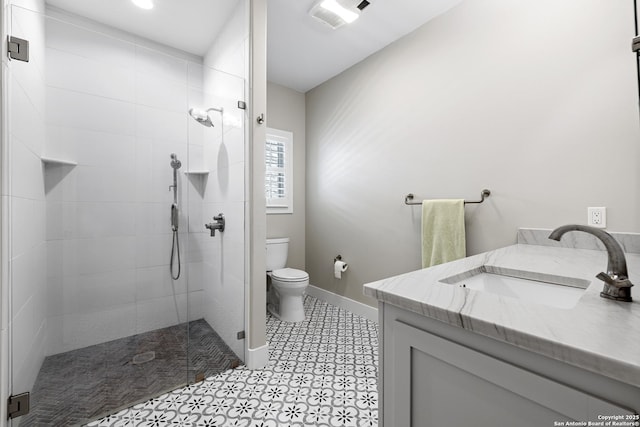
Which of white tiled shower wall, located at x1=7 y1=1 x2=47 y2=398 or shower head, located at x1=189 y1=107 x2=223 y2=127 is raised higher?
shower head, located at x1=189 y1=107 x2=223 y2=127

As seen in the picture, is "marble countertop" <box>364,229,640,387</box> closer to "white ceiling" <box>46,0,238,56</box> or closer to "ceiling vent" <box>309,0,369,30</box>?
"ceiling vent" <box>309,0,369,30</box>

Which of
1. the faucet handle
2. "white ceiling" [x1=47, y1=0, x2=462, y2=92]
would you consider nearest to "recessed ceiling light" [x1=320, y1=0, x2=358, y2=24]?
"white ceiling" [x1=47, y1=0, x2=462, y2=92]

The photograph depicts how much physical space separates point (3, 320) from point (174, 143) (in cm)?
113

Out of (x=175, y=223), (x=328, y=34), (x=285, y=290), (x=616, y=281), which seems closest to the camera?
(x=616, y=281)

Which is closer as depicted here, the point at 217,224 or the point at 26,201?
the point at 26,201

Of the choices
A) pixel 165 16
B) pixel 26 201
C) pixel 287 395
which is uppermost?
pixel 165 16

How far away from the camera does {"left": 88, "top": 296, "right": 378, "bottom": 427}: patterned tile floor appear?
1.37 m

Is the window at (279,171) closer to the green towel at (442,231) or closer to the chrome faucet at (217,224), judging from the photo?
the chrome faucet at (217,224)

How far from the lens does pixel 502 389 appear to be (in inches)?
21.0

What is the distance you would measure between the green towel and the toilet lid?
1.06 meters

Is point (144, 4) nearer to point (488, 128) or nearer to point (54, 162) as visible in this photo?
point (54, 162)

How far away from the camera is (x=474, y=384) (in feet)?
1.89

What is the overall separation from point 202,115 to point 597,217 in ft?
7.58

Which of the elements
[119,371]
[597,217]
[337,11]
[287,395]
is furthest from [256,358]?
[337,11]
